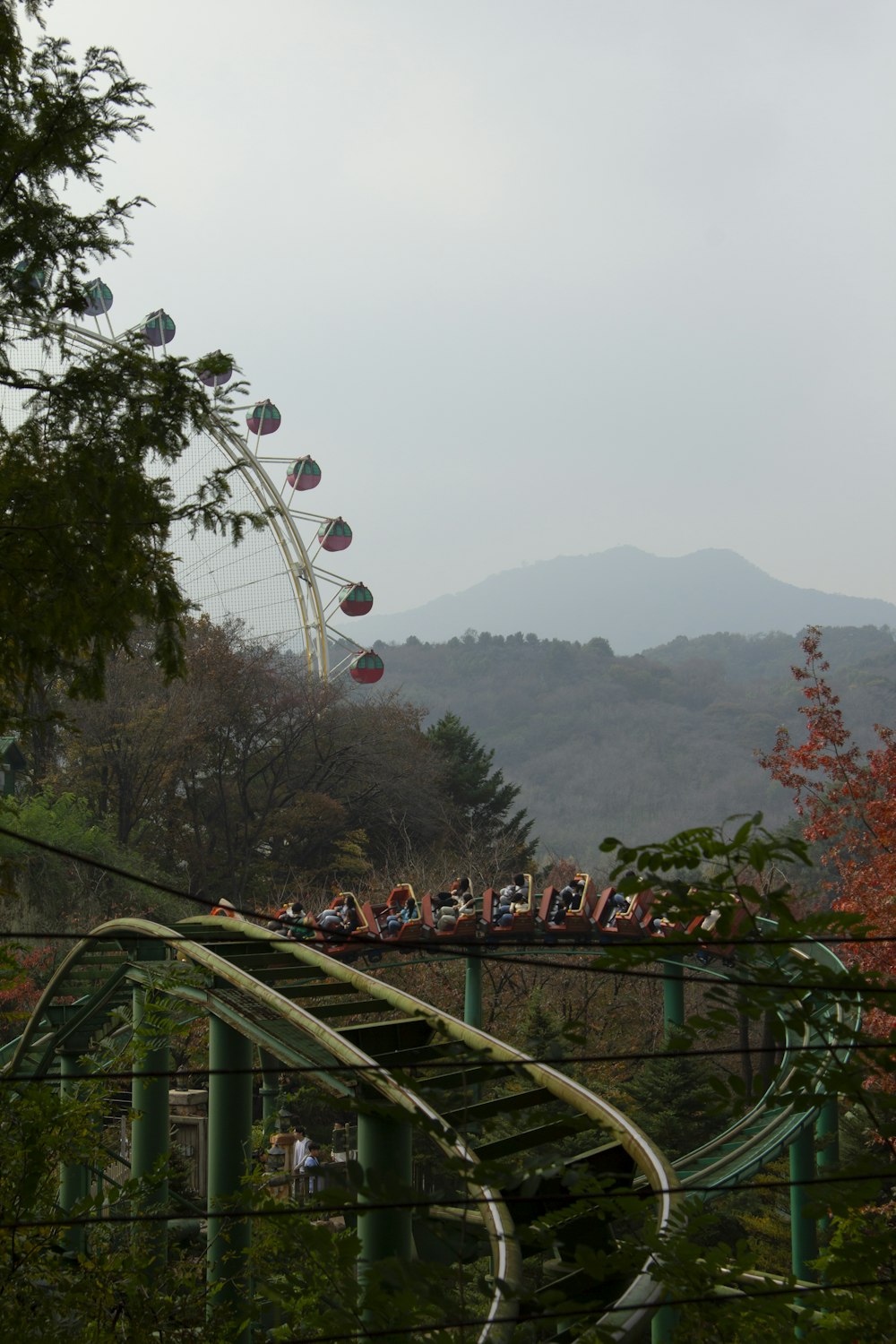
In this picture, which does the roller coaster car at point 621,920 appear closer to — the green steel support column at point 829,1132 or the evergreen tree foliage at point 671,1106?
the evergreen tree foliage at point 671,1106

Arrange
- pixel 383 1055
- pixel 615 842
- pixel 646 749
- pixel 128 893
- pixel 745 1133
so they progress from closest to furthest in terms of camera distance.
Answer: pixel 615 842, pixel 383 1055, pixel 745 1133, pixel 128 893, pixel 646 749

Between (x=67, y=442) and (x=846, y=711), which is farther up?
(x=846, y=711)

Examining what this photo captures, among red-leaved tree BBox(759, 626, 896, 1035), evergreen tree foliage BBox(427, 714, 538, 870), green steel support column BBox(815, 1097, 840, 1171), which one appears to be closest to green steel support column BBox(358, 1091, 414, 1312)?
green steel support column BBox(815, 1097, 840, 1171)

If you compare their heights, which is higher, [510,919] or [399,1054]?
[510,919]

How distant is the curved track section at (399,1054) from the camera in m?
4.06

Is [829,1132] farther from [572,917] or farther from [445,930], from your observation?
[445,930]

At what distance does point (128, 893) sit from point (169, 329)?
44.7ft

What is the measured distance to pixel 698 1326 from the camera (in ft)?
11.1

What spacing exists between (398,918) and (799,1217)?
944 centimetres

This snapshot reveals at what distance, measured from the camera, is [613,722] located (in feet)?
290

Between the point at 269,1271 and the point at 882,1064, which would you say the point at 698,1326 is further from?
the point at 269,1271

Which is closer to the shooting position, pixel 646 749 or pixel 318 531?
pixel 318 531

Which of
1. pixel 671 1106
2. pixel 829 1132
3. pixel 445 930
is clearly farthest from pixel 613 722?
pixel 829 1132

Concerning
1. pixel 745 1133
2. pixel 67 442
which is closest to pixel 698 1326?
pixel 67 442
